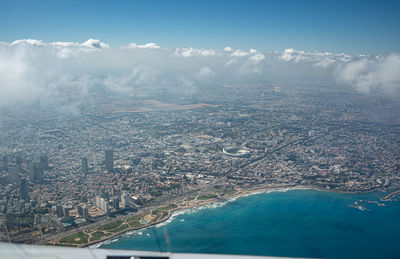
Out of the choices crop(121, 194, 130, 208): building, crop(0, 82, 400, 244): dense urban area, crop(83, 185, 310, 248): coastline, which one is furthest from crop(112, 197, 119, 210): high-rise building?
crop(83, 185, 310, 248): coastline

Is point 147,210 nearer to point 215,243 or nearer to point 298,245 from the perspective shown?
point 215,243

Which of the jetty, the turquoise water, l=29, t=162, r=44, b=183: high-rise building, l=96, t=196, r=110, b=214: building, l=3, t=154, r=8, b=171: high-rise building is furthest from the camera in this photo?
l=3, t=154, r=8, b=171: high-rise building

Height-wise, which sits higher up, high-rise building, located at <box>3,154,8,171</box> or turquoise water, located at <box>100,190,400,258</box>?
high-rise building, located at <box>3,154,8,171</box>

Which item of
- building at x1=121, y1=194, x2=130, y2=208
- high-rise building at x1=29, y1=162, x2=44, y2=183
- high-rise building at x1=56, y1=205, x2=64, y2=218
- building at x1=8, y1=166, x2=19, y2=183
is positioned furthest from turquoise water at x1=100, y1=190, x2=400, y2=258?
high-rise building at x1=29, y1=162, x2=44, y2=183

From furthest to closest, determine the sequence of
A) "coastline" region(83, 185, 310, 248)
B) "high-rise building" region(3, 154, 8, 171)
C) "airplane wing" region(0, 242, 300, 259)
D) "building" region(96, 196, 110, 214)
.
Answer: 1. "high-rise building" region(3, 154, 8, 171)
2. "building" region(96, 196, 110, 214)
3. "coastline" region(83, 185, 310, 248)
4. "airplane wing" region(0, 242, 300, 259)

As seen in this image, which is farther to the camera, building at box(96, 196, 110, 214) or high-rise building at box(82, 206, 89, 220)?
building at box(96, 196, 110, 214)

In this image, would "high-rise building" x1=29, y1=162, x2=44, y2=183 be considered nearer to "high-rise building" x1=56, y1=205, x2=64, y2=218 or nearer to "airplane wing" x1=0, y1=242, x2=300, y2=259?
"high-rise building" x1=56, y1=205, x2=64, y2=218


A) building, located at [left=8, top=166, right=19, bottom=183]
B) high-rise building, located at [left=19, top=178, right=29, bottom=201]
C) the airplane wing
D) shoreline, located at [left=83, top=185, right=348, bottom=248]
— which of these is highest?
the airplane wing

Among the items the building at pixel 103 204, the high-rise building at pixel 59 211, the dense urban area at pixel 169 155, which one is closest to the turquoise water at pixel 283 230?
the dense urban area at pixel 169 155
